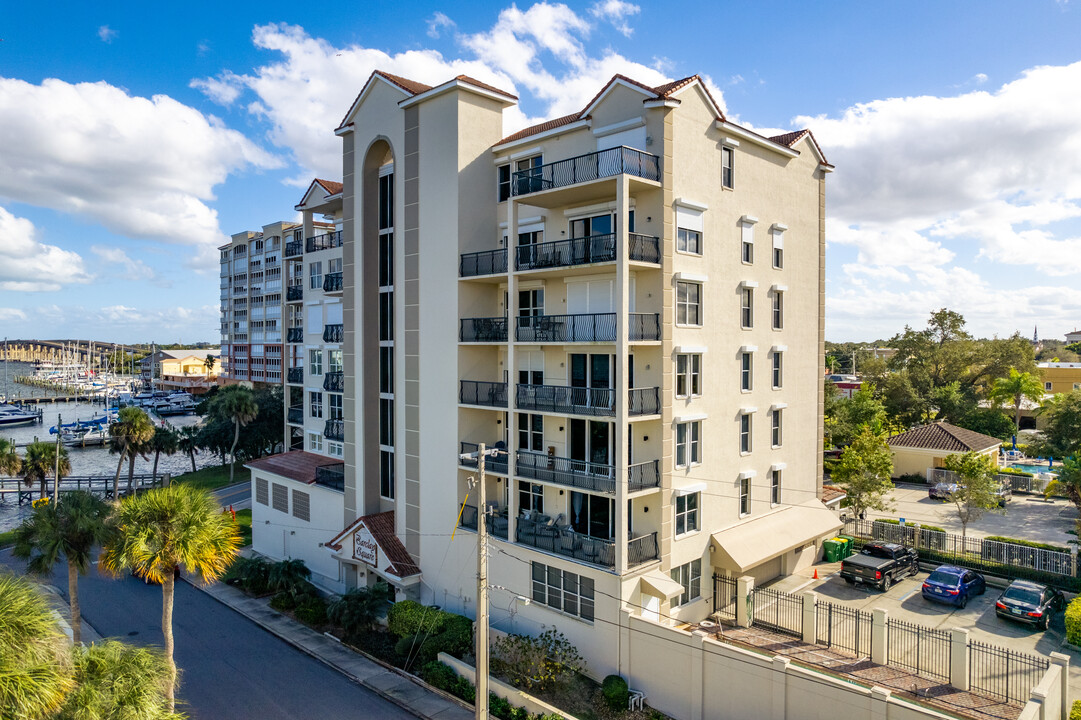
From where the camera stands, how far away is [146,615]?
2809 cm

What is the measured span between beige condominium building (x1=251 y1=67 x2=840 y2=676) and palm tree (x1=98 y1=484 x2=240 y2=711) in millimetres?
8834

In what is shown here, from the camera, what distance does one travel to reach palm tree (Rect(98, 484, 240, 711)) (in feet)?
56.1

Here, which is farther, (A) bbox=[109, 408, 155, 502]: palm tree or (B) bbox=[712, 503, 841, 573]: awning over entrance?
(A) bbox=[109, 408, 155, 502]: palm tree

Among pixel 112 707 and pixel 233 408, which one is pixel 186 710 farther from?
pixel 233 408

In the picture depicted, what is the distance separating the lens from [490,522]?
2419cm

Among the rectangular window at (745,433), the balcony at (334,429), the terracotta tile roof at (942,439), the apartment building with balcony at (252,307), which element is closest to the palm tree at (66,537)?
the balcony at (334,429)

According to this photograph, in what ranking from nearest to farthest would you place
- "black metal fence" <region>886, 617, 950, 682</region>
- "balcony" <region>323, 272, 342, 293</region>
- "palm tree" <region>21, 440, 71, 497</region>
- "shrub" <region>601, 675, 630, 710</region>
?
"shrub" <region>601, 675, 630, 710</region>
"black metal fence" <region>886, 617, 950, 682</region>
"balcony" <region>323, 272, 342, 293</region>
"palm tree" <region>21, 440, 71, 497</region>

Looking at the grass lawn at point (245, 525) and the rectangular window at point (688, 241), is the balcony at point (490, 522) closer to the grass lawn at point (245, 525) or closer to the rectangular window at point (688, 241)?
the rectangular window at point (688, 241)

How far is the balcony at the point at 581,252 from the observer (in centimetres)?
2098

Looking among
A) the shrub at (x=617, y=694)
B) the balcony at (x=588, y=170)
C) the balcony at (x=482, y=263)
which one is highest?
the balcony at (x=588, y=170)

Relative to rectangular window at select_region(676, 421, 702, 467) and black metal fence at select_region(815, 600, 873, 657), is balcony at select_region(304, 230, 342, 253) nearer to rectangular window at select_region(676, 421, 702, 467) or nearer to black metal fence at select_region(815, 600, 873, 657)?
rectangular window at select_region(676, 421, 702, 467)

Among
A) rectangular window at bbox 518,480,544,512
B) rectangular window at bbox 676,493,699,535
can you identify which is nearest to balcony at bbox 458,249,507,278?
rectangular window at bbox 518,480,544,512

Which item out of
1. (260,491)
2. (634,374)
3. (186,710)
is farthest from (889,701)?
(260,491)

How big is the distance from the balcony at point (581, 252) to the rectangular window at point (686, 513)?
27.6 ft
